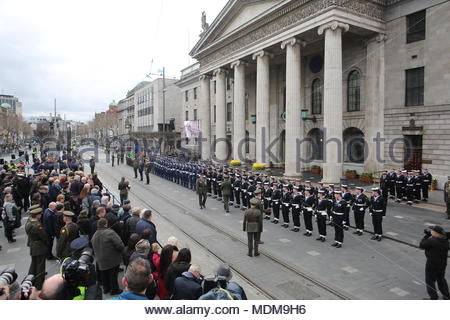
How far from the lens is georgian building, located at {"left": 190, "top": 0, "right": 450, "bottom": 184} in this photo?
17.8 m

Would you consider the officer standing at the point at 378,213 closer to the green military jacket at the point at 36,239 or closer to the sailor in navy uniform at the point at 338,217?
the sailor in navy uniform at the point at 338,217

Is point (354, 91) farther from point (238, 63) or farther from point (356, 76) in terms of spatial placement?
point (238, 63)

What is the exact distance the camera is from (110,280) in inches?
254

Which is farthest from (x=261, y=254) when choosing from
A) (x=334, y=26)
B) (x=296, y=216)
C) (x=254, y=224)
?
(x=334, y=26)

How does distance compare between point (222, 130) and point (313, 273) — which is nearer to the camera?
point (313, 273)

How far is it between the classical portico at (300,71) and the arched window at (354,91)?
78 millimetres

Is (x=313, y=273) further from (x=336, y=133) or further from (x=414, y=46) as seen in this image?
(x=414, y=46)

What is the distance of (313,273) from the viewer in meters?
7.55

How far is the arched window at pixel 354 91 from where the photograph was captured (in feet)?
73.8

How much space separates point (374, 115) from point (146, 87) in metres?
60.2

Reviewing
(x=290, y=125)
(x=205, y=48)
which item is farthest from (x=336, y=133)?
(x=205, y=48)

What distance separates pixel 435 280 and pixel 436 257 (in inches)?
20.9

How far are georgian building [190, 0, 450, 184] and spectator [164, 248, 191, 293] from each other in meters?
15.6


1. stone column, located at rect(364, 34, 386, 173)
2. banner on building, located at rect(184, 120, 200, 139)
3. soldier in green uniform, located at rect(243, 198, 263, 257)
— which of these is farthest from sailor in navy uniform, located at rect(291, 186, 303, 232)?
banner on building, located at rect(184, 120, 200, 139)
